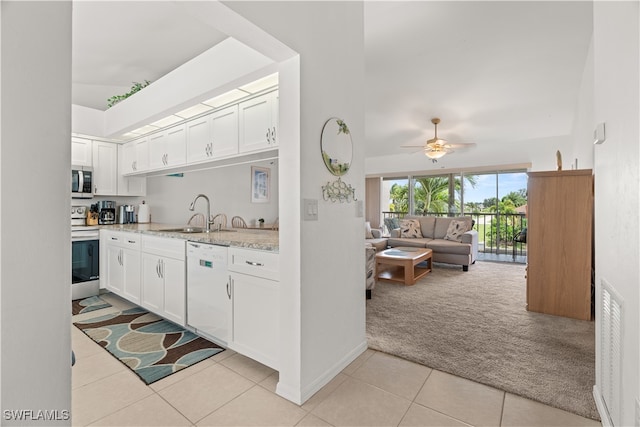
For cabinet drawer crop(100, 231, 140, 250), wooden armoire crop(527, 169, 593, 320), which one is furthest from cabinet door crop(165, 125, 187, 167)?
wooden armoire crop(527, 169, 593, 320)

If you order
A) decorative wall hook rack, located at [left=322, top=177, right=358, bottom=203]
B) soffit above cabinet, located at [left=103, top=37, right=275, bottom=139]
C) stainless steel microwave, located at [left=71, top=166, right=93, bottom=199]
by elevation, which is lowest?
decorative wall hook rack, located at [left=322, top=177, right=358, bottom=203]

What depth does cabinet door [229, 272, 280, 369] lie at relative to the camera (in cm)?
192

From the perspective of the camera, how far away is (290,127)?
1786 mm

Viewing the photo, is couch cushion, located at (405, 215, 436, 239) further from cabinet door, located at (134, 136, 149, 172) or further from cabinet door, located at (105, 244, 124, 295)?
cabinet door, located at (105, 244, 124, 295)

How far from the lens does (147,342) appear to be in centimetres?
247

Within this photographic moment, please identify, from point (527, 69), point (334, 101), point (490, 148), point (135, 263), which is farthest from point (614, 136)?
point (490, 148)

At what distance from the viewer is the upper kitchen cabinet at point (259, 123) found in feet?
7.68

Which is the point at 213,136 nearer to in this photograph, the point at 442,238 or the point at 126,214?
the point at 126,214

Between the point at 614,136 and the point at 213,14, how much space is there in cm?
186

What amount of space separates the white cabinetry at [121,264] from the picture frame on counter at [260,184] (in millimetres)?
2295

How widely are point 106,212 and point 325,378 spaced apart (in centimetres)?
369

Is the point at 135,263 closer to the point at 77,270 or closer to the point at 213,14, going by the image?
the point at 77,270

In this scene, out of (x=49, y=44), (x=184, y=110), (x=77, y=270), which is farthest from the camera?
(x=77, y=270)

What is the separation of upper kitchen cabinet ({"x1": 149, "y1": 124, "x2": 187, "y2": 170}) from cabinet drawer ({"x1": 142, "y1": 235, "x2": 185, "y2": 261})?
0.85 metres
